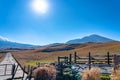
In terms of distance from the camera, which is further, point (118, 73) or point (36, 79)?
point (36, 79)

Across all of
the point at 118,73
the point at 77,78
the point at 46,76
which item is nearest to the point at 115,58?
the point at 77,78

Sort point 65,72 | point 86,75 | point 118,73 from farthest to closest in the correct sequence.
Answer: point 65,72
point 86,75
point 118,73

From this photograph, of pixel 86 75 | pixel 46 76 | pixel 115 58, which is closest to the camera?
Result: pixel 86 75

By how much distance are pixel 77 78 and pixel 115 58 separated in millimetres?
3462

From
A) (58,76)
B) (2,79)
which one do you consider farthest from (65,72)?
(2,79)

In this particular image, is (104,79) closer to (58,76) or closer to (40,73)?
(58,76)

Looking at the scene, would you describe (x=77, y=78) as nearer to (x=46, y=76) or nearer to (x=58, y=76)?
(x=58, y=76)

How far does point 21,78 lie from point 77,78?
8.22 meters

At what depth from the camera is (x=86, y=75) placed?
10812mm

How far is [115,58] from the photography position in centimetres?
1962

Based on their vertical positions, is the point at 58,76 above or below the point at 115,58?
below

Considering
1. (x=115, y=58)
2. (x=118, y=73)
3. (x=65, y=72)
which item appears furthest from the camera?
(x=65, y=72)

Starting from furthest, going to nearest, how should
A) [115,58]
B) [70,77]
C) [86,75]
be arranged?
[70,77], [115,58], [86,75]

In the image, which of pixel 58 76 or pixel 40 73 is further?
pixel 58 76
